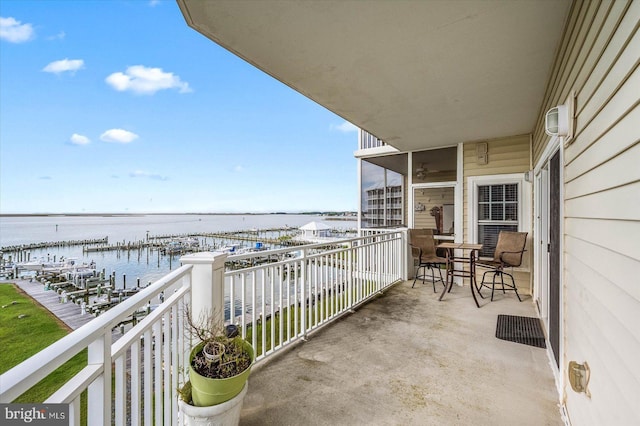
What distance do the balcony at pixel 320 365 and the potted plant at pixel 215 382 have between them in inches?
4.8

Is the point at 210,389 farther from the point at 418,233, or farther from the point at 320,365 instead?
the point at 418,233

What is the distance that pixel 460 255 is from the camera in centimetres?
495

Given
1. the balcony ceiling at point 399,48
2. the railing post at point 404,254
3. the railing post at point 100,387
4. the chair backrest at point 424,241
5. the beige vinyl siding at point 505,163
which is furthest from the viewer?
the railing post at point 404,254

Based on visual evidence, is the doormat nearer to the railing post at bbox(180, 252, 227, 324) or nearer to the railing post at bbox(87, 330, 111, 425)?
the railing post at bbox(180, 252, 227, 324)

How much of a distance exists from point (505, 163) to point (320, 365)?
441 cm

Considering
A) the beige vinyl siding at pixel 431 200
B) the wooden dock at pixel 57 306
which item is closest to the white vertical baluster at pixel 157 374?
the beige vinyl siding at pixel 431 200

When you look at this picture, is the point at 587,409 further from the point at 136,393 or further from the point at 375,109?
the point at 375,109

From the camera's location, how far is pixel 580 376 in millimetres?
1430

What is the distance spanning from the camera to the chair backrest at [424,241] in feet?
15.7

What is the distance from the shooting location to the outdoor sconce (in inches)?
53.8

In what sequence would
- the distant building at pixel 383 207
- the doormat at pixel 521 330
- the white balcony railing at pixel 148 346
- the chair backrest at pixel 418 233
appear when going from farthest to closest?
1. the distant building at pixel 383 207
2. the chair backrest at pixel 418 233
3. the doormat at pixel 521 330
4. the white balcony railing at pixel 148 346

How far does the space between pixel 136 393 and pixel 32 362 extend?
0.64 m

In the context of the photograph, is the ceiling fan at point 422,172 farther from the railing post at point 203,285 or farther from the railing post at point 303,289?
the railing post at point 203,285

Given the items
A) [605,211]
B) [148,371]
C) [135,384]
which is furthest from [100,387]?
[605,211]
